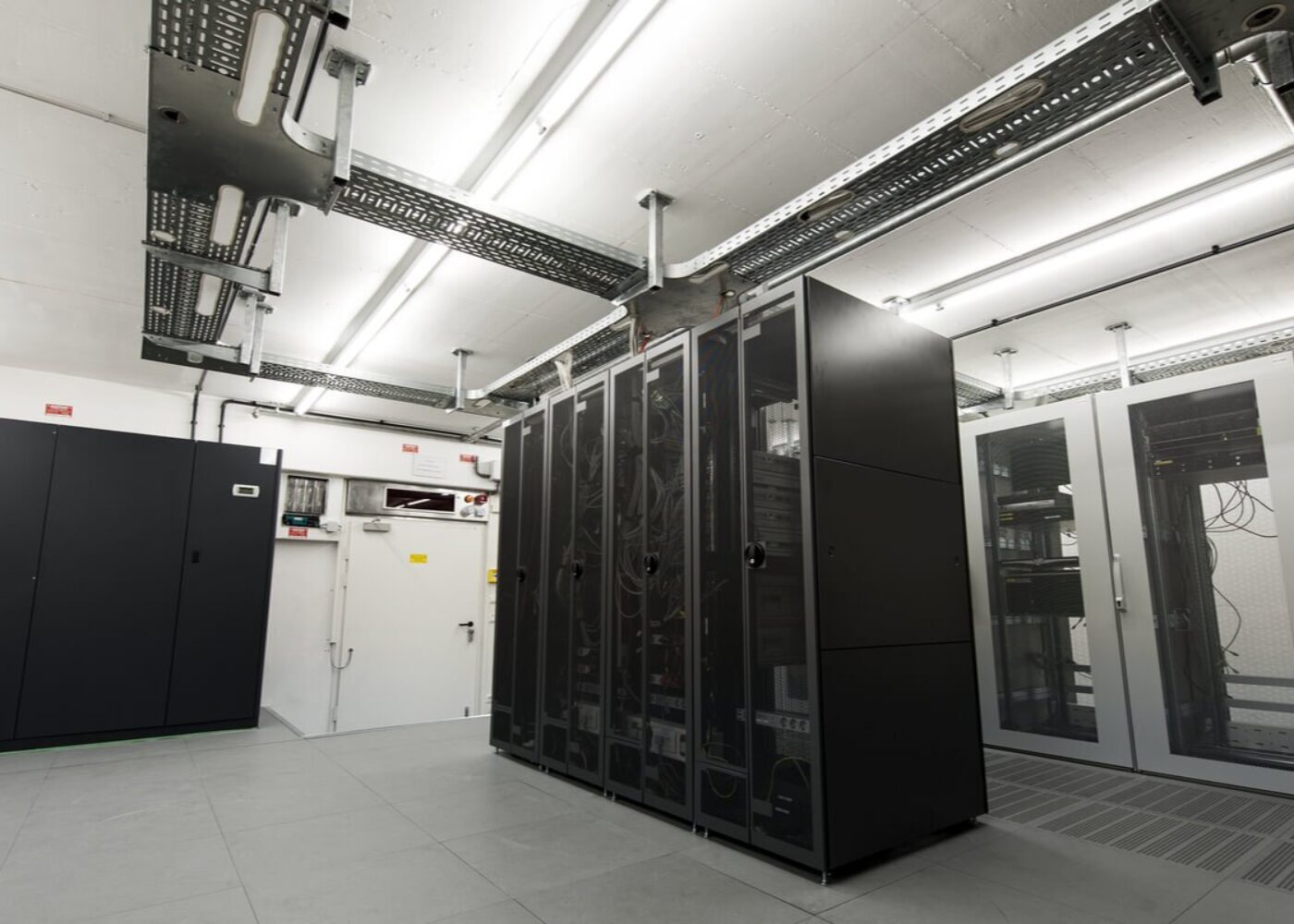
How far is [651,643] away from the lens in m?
2.98

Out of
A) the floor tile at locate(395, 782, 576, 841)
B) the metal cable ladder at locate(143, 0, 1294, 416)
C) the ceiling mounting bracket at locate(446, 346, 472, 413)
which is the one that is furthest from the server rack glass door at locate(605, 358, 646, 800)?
the ceiling mounting bracket at locate(446, 346, 472, 413)

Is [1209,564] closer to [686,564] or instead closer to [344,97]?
[686,564]

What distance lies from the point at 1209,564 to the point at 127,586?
6.58 meters

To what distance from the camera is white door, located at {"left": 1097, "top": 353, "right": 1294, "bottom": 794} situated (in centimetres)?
331

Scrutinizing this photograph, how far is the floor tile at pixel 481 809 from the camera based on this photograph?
2.73 meters

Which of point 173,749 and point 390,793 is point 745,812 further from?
point 173,749

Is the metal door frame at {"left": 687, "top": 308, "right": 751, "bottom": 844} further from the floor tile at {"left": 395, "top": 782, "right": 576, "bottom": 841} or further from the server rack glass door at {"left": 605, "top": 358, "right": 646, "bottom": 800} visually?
the floor tile at {"left": 395, "top": 782, "right": 576, "bottom": 841}

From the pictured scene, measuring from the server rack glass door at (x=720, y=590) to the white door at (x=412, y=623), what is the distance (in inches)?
201

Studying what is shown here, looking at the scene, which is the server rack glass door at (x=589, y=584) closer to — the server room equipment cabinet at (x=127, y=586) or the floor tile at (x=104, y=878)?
the floor tile at (x=104, y=878)

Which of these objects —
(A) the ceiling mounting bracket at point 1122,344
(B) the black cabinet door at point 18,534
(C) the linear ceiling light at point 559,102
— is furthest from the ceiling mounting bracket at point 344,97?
(A) the ceiling mounting bracket at point 1122,344

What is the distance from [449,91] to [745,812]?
2.82 m

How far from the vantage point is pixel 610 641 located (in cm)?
324

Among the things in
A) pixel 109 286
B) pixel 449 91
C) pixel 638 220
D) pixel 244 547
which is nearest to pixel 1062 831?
pixel 638 220

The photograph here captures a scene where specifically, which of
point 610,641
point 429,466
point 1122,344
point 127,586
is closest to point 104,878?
point 610,641
